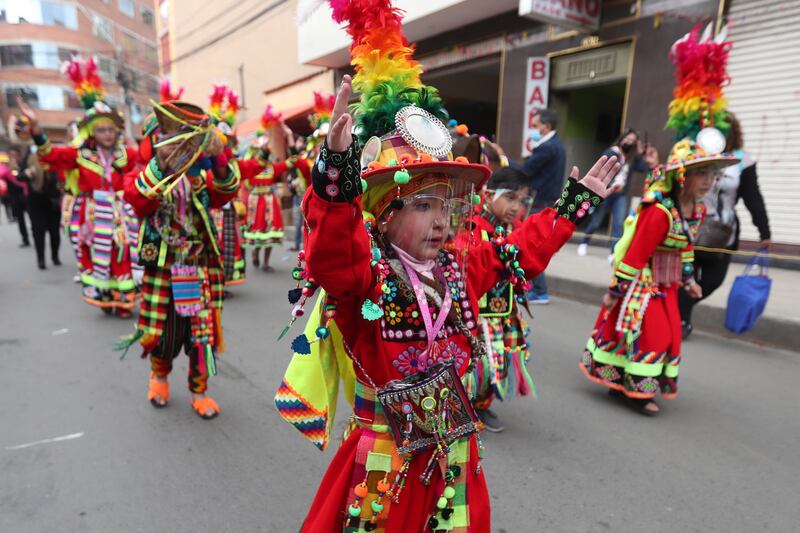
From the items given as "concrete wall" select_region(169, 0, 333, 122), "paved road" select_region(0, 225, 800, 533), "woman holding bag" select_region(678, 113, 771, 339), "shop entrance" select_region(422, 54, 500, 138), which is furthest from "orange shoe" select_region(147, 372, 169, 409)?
"concrete wall" select_region(169, 0, 333, 122)

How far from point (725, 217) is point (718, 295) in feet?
5.17

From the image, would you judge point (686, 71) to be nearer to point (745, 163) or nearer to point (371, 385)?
point (745, 163)

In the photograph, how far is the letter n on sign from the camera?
9758 mm

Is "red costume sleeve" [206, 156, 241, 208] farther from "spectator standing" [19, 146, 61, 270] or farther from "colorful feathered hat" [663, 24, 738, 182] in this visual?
"spectator standing" [19, 146, 61, 270]

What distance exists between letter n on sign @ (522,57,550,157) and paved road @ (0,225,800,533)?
6.66m

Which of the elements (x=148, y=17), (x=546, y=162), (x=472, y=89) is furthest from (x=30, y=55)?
(x=546, y=162)

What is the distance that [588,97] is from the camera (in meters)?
10.8

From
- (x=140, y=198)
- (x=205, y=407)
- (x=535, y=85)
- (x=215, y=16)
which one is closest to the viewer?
(x=140, y=198)

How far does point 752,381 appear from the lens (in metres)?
4.09

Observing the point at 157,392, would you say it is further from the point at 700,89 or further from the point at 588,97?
the point at 588,97

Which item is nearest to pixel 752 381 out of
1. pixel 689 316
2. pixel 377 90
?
pixel 689 316

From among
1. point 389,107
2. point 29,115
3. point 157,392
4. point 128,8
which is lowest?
Answer: point 157,392

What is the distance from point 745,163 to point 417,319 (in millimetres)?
4514

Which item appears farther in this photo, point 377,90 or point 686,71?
point 686,71
